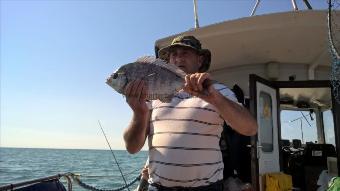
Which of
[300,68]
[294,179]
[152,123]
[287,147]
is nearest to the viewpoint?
[152,123]

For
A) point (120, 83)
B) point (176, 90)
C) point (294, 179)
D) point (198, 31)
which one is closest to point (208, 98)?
point (176, 90)

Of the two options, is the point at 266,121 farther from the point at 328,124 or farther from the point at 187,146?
the point at 187,146

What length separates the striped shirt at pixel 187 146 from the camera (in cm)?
307

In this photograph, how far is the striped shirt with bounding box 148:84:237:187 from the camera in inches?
121

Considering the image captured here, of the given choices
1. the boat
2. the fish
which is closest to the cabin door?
the boat

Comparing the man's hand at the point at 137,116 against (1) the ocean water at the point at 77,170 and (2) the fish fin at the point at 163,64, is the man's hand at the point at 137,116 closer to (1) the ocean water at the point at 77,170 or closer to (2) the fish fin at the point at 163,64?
(2) the fish fin at the point at 163,64

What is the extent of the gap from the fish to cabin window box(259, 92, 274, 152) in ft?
14.7

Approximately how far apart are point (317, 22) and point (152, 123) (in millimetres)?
3587

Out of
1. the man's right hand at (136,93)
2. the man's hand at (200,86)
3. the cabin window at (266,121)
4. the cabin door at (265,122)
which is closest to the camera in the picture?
the man's hand at (200,86)

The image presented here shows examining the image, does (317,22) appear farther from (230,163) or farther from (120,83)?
(120,83)

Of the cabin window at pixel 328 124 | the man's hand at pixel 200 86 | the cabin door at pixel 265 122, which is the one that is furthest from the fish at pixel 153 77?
the cabin window at pixel 328 124

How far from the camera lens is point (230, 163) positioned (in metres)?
6.52

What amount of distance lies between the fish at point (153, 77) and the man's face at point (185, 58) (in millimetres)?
532

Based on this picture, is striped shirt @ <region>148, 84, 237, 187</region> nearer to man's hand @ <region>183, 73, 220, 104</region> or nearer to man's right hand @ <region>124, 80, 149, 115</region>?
man's right hand @ <region>124, 80, 149, 115</region>
